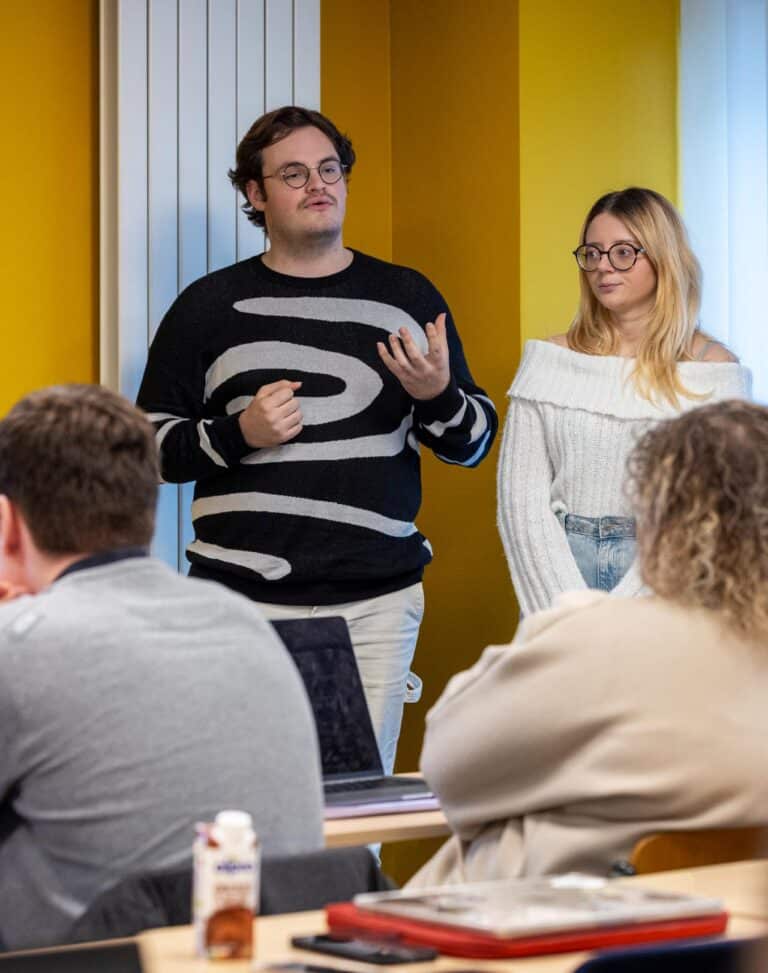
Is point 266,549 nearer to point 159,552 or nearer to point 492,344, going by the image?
point 159,552

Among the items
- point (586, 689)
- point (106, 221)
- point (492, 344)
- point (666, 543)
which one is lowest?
→ point (586, 689)

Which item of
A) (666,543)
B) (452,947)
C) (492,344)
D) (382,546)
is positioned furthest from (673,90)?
(452,947)

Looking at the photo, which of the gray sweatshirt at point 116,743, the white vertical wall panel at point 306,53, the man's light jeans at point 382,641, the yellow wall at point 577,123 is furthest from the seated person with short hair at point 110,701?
the white vertical wall panel at point 306,53

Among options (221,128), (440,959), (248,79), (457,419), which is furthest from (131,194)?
(440,959)

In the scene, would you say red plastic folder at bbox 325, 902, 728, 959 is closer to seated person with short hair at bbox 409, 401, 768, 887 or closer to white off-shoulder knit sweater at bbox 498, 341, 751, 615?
seated person with short hair at bbox 409, 401, 768, 887

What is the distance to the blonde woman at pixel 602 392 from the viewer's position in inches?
142

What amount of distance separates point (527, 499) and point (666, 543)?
1.65 metres

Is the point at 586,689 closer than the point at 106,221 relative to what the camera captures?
Yes

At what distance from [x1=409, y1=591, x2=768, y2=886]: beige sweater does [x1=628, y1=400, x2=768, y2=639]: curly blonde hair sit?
4 cm

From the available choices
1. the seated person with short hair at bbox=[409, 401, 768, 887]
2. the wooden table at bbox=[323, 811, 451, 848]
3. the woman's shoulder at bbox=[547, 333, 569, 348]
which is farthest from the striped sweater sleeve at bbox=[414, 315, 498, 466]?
the seated person with short hair at bbox=[409, 401, 768, 887]

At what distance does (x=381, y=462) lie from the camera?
11.8 ft

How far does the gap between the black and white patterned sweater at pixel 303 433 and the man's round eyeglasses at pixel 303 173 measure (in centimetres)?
21

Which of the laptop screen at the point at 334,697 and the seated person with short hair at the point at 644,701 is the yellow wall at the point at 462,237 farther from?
the seated person with short hair at the point at 644,701

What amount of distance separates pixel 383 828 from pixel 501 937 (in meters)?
0.93
